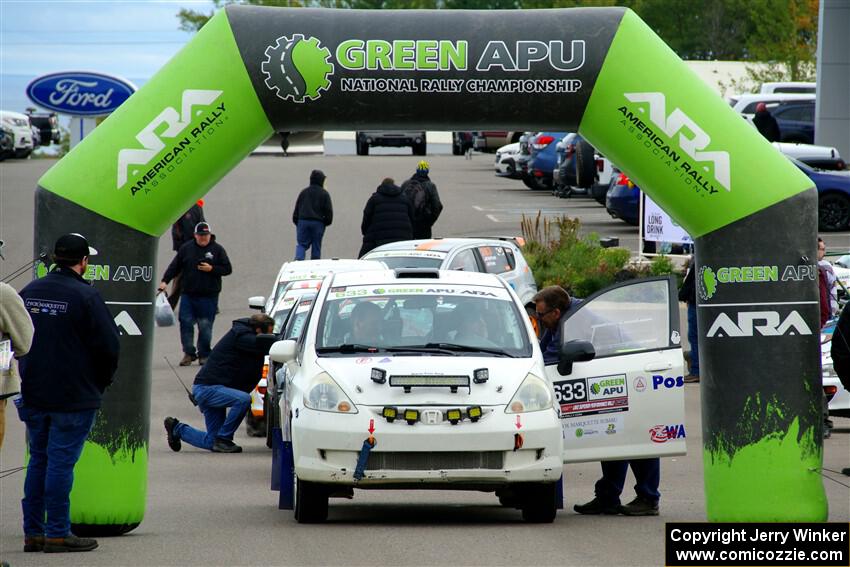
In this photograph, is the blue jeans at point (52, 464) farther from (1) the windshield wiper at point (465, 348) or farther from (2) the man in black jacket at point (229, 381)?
(2) the man in black jacket at point (229, 381)

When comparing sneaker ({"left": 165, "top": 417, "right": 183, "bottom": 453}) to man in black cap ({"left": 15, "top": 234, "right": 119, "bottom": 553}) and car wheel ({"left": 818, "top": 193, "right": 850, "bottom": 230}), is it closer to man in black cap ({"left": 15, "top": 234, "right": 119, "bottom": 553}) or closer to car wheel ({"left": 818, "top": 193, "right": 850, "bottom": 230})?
man in black cap ({"left": 15, "top": 234, "right": 119, "bottom": 553})

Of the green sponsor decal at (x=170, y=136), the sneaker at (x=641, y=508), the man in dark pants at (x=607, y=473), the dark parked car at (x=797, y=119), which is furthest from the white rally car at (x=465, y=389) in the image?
the dark parked car at (x=797, y=119)

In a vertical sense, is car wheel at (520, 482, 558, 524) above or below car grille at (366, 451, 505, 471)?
below

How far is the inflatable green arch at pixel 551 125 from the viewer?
9781mm

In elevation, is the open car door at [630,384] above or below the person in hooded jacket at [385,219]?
below

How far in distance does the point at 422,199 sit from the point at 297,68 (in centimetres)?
1510

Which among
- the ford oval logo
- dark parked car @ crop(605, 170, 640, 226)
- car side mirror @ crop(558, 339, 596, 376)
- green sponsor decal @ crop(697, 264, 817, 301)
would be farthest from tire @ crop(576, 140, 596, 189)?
green sponsor decal @ crop(697, 264, 817, 301)

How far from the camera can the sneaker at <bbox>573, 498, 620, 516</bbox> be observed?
11188 millimetres

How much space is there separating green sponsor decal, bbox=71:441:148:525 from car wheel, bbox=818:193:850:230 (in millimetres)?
22470

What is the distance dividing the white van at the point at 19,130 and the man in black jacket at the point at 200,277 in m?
31.5

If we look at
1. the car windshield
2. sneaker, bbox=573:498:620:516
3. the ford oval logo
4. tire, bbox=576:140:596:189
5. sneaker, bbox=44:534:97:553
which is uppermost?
tire, bbox=576:140:596:189

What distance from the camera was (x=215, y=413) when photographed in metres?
14.7

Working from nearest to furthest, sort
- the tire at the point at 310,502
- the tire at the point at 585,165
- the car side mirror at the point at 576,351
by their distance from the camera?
the tire at the point at 310,502
the car side mirror at the point at 576,351
the tire at the point at 585,165

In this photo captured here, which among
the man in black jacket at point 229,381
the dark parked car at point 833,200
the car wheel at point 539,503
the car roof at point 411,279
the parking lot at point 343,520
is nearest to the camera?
the parking lot at point 343,520
